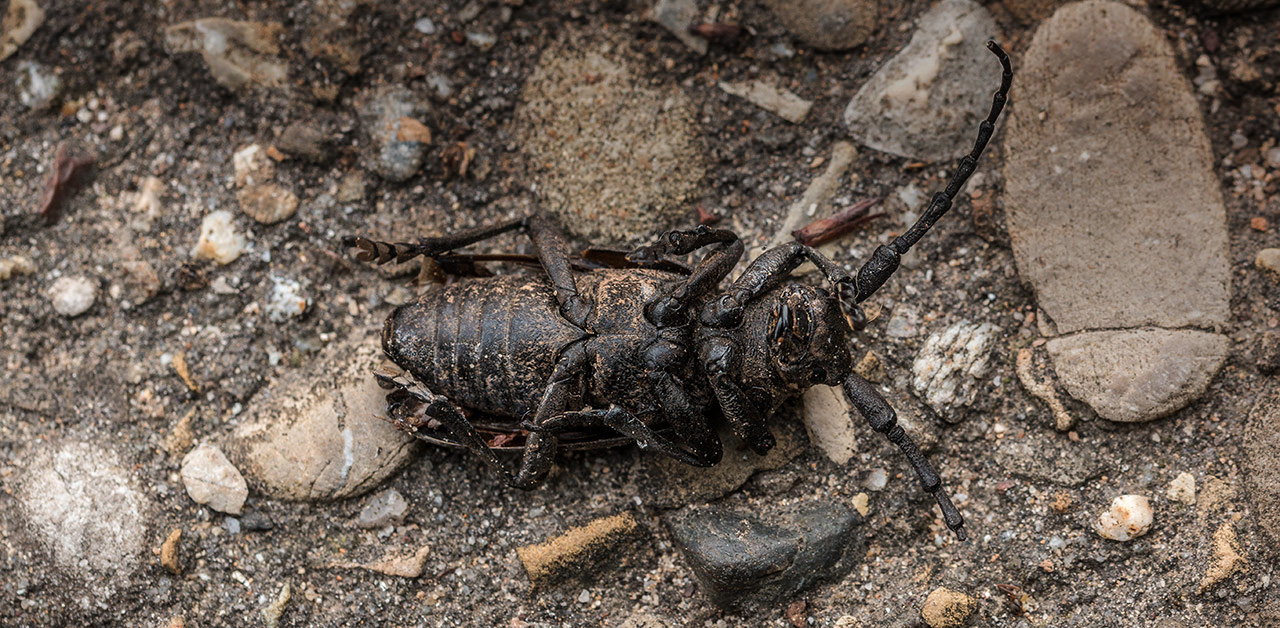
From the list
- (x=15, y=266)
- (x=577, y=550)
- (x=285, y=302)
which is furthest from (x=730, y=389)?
(x=15, y=266)

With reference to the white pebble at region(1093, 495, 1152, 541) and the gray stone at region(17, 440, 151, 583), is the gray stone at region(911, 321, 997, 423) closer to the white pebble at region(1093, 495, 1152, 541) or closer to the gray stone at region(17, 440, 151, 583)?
the white pebble at region(1093, 495, 1152, 541)

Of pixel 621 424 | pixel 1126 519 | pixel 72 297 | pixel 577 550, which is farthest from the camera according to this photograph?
pixel 72 297

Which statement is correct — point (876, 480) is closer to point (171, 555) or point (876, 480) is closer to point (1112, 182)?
point (1112, 182)

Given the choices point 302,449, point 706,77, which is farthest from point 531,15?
point 302,449

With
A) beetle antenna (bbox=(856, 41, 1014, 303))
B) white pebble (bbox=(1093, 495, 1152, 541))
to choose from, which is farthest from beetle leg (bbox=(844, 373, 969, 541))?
white pebble (bbox=(1093, 495, 1152, 541))

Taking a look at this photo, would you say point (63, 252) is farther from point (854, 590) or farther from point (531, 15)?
point (854, 590)
